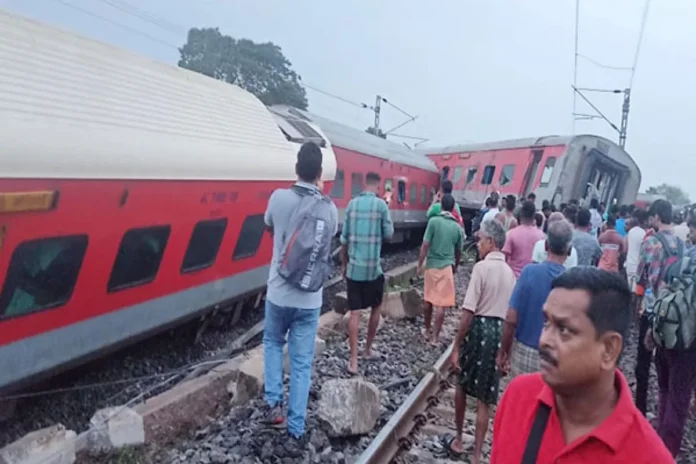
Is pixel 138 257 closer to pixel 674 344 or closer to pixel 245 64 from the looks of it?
pixel 674 344

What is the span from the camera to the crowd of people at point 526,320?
5.60ft

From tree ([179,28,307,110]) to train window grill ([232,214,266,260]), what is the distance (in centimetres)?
3466

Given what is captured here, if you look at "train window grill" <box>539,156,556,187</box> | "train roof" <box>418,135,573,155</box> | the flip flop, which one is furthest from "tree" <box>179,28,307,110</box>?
the flip flop

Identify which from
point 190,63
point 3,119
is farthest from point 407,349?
point 190,63

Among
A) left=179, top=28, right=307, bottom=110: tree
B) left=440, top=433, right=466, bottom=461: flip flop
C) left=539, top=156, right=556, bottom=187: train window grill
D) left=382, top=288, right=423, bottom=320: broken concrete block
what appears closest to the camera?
left=440, top=433, right=466, bottom=461: flip flop

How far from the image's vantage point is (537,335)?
3.75 meters

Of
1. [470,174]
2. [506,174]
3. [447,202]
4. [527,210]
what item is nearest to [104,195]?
[447,202]

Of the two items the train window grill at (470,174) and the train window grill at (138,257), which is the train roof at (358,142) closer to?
the train window grill at (470,174)

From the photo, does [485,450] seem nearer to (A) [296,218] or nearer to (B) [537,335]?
(B) [537,335]

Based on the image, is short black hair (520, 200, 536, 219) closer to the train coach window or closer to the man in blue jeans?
the man in blue jeans

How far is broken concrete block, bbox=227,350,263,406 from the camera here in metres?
5.09

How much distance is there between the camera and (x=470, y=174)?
788 inches

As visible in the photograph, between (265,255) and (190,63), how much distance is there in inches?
1462

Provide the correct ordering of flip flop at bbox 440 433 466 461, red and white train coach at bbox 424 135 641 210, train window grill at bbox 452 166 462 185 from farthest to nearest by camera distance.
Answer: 1. train window grill at bbox 452 166 462 185
2. red and white train coach at bbox 424 135 641 210
3. flip flop at bbox 440 433 466 461
